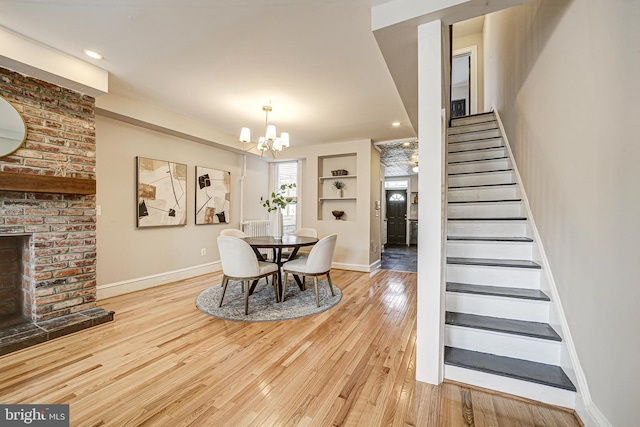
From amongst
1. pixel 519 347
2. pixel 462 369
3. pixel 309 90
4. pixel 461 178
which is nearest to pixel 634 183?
pixel 519 347

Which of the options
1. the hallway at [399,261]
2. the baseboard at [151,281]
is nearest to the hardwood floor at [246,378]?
the baseboard at [151,281]

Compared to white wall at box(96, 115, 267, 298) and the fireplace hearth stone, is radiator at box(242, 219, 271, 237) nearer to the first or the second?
white wall at box(96, 115, 267, 298)

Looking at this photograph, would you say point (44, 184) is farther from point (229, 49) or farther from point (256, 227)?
point (256, 227)

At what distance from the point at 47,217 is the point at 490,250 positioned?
4.05 meters

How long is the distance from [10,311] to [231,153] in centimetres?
359

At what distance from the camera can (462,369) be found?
164cm

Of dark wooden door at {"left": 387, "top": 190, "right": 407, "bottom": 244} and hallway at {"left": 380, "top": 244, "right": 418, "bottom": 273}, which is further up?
dark wooden door at {"left": 387, "top": 190, "right": 407, "bottom": 244}

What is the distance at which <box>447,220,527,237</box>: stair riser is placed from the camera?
2424 millimetres

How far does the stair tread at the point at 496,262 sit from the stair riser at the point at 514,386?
2.74 ft

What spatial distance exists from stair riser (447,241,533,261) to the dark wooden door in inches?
269

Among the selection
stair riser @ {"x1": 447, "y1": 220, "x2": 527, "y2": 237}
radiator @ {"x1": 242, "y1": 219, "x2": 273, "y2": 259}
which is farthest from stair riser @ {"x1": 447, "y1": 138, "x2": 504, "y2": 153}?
radiator @ {"x1": 242, "y1": 219, "x2": 273, "y2": 259}

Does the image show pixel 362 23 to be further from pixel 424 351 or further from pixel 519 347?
pixel 519 347

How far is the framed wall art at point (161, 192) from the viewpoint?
141 inches

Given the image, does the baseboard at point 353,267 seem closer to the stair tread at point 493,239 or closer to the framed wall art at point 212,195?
the framed wall art at point 212,195
